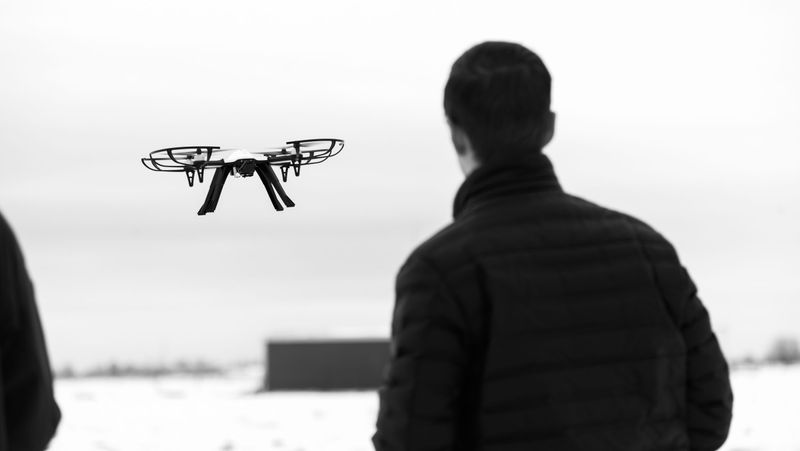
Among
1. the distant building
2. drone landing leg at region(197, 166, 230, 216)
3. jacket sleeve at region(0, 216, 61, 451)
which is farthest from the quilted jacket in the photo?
the distant building

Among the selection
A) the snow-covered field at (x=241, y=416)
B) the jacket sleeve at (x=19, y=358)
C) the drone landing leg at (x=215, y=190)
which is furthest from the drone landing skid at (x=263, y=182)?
the snow-covered field at (x=241, y=416)

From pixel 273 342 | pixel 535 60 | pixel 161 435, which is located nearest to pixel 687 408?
pixel 535 60

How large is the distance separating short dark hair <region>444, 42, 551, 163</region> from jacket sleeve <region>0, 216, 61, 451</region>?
2.82 feet

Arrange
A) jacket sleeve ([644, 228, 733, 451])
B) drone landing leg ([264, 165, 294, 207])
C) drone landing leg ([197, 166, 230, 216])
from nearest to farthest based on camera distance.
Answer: jacket sleeve ([644, 228, 733, 451]) → drone landing leg ([264, 165, 294, 207]) → drone landing leg ([197, 166, 230, 216])

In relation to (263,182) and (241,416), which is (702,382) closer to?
(263,182)

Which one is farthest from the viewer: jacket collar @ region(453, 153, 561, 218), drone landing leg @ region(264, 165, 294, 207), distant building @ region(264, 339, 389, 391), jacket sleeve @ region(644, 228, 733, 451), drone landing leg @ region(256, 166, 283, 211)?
distant building @ region(264, 339, 389, 391)

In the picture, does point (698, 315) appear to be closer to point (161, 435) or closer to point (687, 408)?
point (687, 408)

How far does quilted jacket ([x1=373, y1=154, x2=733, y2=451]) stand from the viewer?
5.33 feet

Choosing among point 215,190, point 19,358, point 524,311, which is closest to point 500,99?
point 524,311

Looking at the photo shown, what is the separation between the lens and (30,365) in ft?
6.31

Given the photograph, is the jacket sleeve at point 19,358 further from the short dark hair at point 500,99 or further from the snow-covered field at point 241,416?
the snow-covered field at point 241,416

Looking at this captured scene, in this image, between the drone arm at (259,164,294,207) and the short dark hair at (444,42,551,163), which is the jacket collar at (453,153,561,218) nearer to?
the short dark hair at (444,42,551,163)

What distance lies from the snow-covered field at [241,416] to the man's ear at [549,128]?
5.36 m

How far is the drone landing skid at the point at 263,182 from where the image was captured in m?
4.31
